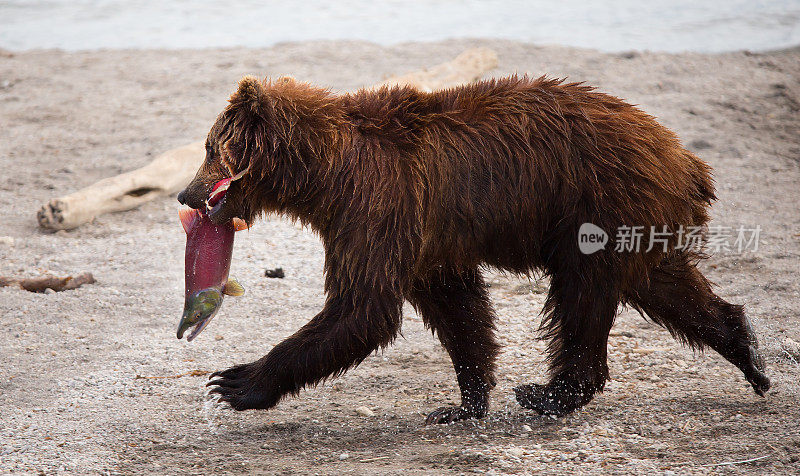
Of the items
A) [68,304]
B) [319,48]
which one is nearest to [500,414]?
[68,304]

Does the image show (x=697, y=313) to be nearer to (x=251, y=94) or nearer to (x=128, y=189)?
(x=251, y=94)

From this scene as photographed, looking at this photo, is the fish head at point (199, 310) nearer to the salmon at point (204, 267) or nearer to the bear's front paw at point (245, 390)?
the salmon at point (204, 267)

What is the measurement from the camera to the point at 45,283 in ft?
19.0

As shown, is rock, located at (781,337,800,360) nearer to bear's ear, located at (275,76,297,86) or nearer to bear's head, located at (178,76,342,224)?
bear's head, located at (178,76,342,224)

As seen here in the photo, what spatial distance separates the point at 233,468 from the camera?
12.6ft

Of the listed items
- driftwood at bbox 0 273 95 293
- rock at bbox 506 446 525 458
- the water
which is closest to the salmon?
rock at bbox 506 446 525 458

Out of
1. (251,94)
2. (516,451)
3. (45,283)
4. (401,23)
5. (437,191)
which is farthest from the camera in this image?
(401,23)

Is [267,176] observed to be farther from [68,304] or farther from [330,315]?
[68,304]

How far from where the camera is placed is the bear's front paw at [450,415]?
4.30 m

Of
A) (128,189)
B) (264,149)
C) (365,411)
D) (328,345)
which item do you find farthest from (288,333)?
(128,189)

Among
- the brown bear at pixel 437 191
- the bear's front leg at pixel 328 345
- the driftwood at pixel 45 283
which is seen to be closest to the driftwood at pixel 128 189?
the driftwood at pixel 45 283

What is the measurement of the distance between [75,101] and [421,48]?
4536 millimetres

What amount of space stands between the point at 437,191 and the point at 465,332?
2.89 feet

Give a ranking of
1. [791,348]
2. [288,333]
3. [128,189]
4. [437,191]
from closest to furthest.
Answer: [437,191] < [791,348] < [288,333] < [128,189]
